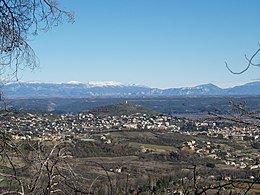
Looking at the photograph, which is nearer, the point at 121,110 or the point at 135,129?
the point at 135,129

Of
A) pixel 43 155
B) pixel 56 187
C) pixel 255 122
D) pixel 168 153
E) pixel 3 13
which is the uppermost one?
pixel 3 13

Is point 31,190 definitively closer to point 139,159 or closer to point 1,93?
point 1,93

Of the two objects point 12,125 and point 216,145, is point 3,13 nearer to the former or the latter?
point 12,125

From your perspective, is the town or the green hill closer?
the town

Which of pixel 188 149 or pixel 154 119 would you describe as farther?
pixel 154 119

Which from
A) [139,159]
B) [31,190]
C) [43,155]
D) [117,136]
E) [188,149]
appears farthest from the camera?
[117,136]

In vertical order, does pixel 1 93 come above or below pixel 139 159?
above

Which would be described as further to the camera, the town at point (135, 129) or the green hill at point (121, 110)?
the green hill at point (121, 110)

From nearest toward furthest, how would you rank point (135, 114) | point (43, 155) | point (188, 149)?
1. point (43, 155)
2. point (188, 149)
3. point (135, 114)

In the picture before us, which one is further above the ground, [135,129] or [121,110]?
[121,110]

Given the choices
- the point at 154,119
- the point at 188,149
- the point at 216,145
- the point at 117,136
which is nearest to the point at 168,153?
the point at 188,149

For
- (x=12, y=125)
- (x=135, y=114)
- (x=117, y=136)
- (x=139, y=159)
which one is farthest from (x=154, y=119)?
(x=12, y=125)
